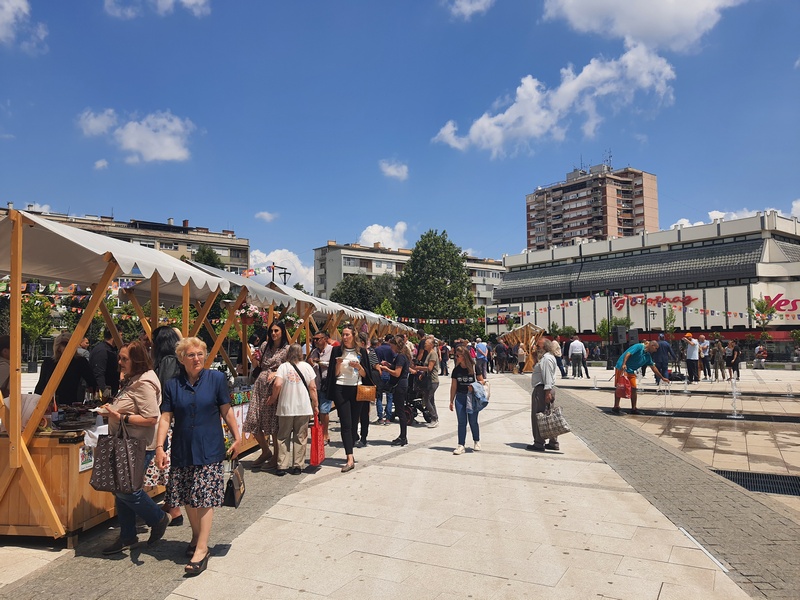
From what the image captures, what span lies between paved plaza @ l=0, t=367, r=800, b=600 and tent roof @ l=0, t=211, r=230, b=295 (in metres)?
2.37

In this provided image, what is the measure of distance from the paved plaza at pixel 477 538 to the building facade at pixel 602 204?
112216mm

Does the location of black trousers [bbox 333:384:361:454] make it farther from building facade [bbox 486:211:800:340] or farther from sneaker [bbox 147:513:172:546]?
building facade [bbox 486:211:800:340]

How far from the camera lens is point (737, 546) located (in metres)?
4.33

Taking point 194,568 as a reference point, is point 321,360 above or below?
above

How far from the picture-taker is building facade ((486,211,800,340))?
57.0 m

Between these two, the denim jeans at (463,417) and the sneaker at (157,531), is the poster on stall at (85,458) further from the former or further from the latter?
the denim jeans at (463,417)

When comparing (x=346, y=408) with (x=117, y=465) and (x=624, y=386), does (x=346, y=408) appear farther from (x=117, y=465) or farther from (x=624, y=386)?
(x=624, y=386)

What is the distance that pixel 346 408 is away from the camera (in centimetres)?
714

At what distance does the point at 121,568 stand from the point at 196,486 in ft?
2.73

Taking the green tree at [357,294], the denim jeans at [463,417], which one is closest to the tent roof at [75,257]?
the denim jeans at [463,417]

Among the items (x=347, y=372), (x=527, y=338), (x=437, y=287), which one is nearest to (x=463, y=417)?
(x=347, y=372)

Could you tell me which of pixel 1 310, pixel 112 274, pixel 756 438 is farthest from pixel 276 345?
pixel 1 310

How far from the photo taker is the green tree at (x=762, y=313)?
172 ft

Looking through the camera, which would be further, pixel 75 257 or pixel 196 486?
pixel 75 257
